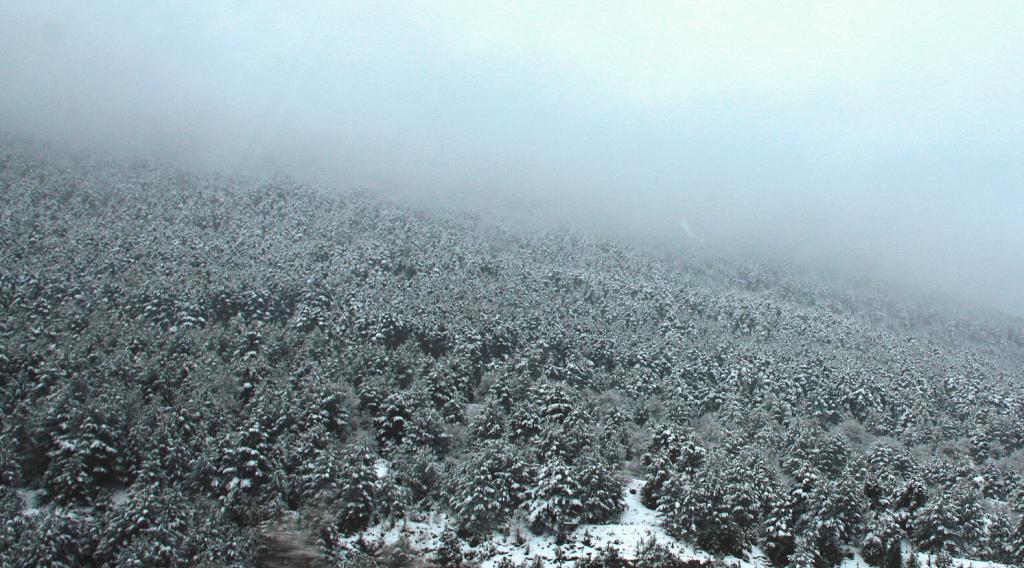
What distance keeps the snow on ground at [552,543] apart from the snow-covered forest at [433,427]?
0.74 ft

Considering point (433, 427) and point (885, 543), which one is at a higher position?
point (885, 543)

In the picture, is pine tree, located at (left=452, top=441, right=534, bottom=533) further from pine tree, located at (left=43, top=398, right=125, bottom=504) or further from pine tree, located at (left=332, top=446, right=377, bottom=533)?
pine tree, located at (left=43, top=398, right=125, bottom=504)

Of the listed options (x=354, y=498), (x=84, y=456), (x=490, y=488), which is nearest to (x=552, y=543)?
(x=490, y=488)

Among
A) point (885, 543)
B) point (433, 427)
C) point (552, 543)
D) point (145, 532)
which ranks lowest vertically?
point (145, 532)

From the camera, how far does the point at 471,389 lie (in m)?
82.1

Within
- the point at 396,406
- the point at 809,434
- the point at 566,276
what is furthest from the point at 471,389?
the point at 566,276

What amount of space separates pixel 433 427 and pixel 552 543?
61.8 feet

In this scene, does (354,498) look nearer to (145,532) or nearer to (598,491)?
(145,532)

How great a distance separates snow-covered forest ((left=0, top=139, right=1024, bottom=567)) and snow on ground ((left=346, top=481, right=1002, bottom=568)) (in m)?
0.23

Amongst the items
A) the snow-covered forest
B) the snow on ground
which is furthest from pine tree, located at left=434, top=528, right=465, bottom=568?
the snow on ground

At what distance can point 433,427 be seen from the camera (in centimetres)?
5984

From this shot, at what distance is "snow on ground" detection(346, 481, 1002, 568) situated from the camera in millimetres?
43250

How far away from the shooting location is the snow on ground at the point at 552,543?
43250mm

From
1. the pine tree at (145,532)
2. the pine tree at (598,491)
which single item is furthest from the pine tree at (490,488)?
the pine tree at (145,532)
